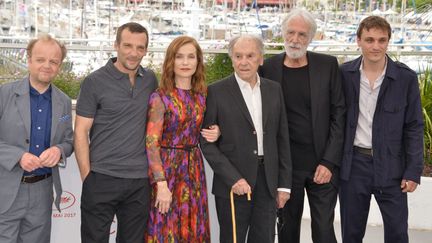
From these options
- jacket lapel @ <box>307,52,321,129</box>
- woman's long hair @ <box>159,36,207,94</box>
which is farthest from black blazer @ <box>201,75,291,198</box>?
jacket lapel @ <box>307,52,321,129</box>

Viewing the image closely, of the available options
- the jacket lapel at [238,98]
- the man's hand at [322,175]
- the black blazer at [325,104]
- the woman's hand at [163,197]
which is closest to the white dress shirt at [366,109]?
the black blazer at [325,104]

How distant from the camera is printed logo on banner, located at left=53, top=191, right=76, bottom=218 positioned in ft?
12.6

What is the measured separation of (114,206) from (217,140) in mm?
708

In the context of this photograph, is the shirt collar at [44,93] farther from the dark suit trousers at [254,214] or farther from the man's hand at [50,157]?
the dark suit trousers at [254,214]

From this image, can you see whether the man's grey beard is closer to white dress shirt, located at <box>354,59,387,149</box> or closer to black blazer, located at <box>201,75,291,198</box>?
black blazer, located at <box>201,75,291,198</box>

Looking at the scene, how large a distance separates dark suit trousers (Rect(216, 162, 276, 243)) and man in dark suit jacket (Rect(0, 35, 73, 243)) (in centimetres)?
99

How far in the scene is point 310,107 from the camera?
11.9 feet

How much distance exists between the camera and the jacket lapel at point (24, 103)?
10.0 feet

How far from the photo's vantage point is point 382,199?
3.69 m

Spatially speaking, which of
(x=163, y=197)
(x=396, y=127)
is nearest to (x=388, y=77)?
(x=396, y=127)

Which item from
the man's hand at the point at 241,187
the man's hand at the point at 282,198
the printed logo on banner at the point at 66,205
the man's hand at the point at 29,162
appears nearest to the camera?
the man's hand at the point at 29,162

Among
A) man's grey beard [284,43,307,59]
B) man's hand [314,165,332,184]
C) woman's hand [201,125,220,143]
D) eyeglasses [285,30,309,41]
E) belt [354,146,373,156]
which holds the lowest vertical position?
man's hand [314,165,332,184]

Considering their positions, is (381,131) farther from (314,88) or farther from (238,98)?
(238,98)

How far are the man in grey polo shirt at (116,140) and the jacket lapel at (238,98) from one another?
48cm
